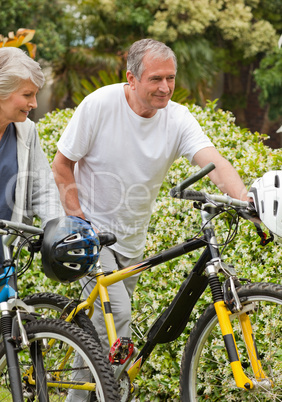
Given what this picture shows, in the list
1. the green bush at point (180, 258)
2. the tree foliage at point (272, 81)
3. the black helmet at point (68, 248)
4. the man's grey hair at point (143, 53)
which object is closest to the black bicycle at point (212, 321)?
the black helmet at point (68, 248)

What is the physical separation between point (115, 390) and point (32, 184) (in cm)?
101

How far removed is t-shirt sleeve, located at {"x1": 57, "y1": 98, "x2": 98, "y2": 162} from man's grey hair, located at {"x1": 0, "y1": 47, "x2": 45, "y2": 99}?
435mm

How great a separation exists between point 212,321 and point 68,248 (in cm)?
68

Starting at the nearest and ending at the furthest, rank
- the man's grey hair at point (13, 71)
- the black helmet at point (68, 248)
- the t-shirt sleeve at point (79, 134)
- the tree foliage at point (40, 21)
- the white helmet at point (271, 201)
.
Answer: the white helmet at point (271, 201) → the black helmet at point (68, 248) → the man's grey hair at point (13, 71) → the t-shirt sleeve at point (79, 134) → the tree foliage at point (40, 21)

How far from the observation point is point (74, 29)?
21.9m

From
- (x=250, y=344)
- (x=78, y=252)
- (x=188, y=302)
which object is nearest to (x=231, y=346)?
(x=250, y=344)

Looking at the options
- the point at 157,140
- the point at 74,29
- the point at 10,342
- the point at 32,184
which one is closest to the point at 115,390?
the point at 10,342

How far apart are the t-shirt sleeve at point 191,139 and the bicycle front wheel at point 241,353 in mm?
845

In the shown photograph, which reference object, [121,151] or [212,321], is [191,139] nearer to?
[121,151]

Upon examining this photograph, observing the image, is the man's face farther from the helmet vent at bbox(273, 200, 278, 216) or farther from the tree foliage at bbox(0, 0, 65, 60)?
the tree foliage at bbox(0, 0, 65, 60)

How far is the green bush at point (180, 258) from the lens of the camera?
3.57m

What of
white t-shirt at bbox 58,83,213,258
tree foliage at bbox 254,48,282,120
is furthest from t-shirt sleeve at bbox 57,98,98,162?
tree foliage at bbox 254,48,282,120

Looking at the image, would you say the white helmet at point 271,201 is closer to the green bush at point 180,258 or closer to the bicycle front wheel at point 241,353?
the bicycle front wheel at point 241,353

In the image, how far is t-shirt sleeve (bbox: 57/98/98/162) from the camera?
313 cm
